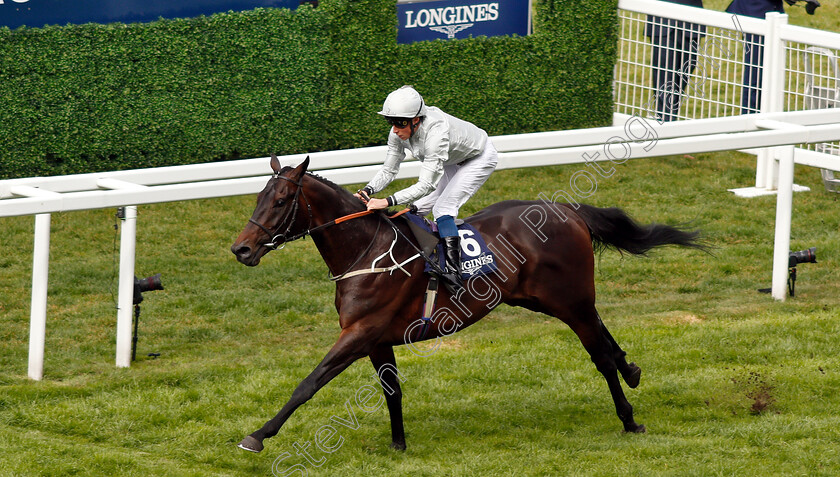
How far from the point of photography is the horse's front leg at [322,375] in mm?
5973

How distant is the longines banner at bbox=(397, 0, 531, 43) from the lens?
11.9m

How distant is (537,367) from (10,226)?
5.16 m

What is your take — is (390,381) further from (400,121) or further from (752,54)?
(752,54)

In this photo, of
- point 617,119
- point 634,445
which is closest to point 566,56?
point 617,119

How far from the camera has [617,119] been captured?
12.8 metres

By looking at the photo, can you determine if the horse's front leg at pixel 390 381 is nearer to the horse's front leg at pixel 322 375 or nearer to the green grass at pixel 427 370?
the green grass at pixel 427 370

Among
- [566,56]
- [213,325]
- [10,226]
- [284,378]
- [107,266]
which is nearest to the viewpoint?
[284,378]

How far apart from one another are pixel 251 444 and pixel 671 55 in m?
8.08

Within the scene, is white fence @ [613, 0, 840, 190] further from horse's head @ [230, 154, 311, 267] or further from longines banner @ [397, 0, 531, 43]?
horse's head @ [230, 154, 311, 267]

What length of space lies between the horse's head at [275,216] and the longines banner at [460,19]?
19.8ft

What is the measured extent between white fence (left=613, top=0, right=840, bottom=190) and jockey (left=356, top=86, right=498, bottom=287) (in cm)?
456

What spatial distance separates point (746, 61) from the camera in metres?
12.2

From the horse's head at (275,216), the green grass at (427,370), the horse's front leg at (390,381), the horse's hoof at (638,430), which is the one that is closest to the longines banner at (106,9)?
the green grass at (427,370)

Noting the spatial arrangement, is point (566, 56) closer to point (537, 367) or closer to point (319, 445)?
point (537, 367)
